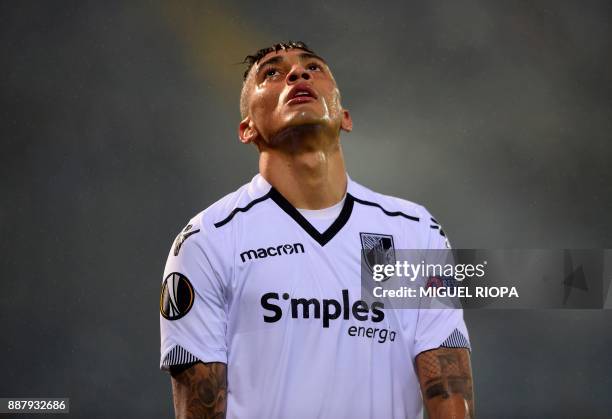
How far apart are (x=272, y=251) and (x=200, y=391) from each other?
0.67 meters

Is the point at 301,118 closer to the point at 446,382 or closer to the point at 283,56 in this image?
the point at 283,56

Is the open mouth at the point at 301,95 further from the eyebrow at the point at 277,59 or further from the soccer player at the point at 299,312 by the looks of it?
the eyebrow at the point at 277,59

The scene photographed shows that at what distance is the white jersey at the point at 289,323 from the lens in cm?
317

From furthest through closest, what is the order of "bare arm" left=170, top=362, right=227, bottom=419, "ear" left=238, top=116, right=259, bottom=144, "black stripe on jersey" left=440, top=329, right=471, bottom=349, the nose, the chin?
"ear" left=238, top=116, right=259, bottom=144, the nose, the chin, "black stripe on jersey" left=440, top=329, right=471, bottom=349, "bare arm" left=170, top=362, right=227, bottom=419

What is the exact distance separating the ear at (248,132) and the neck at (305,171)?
0.16 meters

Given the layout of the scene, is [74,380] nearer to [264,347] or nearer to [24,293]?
[24,293]

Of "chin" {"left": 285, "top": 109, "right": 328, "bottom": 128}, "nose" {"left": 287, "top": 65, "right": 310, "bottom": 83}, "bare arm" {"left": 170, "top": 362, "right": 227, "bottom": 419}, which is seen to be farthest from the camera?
"nose" {"left": 287, "top": 65, "right": 310, "bottom": 83}

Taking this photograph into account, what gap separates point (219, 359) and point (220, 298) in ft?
0.87

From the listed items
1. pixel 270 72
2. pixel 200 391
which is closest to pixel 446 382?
pixel 200 391

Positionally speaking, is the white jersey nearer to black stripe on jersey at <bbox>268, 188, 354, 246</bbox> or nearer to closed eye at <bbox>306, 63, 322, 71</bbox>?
black stripe on jersey at <bbox>268, 188, 354, 246</bbox>

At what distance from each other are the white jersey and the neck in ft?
0.42

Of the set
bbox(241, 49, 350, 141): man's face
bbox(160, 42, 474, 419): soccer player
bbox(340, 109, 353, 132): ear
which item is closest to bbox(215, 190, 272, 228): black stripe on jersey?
bbox(160, 42, 474, 419): soccer player

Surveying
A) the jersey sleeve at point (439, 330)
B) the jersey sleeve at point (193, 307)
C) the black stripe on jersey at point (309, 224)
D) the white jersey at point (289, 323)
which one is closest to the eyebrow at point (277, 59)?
the black stripe on jersey at point (309, 224)

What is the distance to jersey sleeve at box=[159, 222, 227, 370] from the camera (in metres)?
3.15
